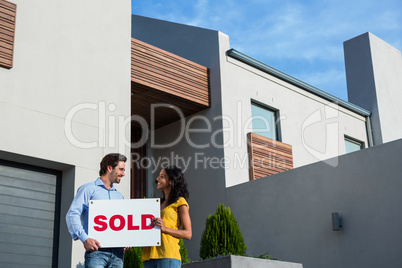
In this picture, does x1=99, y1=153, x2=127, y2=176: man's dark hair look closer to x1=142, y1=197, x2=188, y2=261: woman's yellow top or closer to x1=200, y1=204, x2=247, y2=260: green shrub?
x1=142, y1=197, x2=188, y2=261: woman's yellow top

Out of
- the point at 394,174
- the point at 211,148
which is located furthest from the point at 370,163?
the point at 211,148

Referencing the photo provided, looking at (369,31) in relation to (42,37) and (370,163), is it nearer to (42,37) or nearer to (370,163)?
(370,163)

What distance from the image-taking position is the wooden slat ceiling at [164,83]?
10.7 metres

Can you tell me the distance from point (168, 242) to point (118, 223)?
0.45m

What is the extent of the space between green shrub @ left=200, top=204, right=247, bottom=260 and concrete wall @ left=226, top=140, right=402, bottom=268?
2377 mm

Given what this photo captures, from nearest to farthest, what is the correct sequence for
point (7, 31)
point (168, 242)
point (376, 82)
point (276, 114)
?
point (168, 242) → point (7, 31) → point (276, 114) → point (376, 82)

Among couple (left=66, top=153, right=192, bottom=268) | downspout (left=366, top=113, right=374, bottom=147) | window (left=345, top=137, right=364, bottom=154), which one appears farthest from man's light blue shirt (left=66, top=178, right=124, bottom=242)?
downspout (left=366, top=113, right=374, bottom=147)

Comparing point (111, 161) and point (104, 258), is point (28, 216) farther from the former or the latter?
point (104, 258)

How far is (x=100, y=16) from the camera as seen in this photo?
9344 mm

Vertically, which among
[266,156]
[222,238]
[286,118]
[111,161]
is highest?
[286,118]

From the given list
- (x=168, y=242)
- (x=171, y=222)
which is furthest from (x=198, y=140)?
(x=168, y=242)

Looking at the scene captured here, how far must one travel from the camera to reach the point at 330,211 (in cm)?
967

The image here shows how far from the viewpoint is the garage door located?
746cm

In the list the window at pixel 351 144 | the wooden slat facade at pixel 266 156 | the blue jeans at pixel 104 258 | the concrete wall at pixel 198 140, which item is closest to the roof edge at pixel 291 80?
the concrete wall at pixel 198 140
